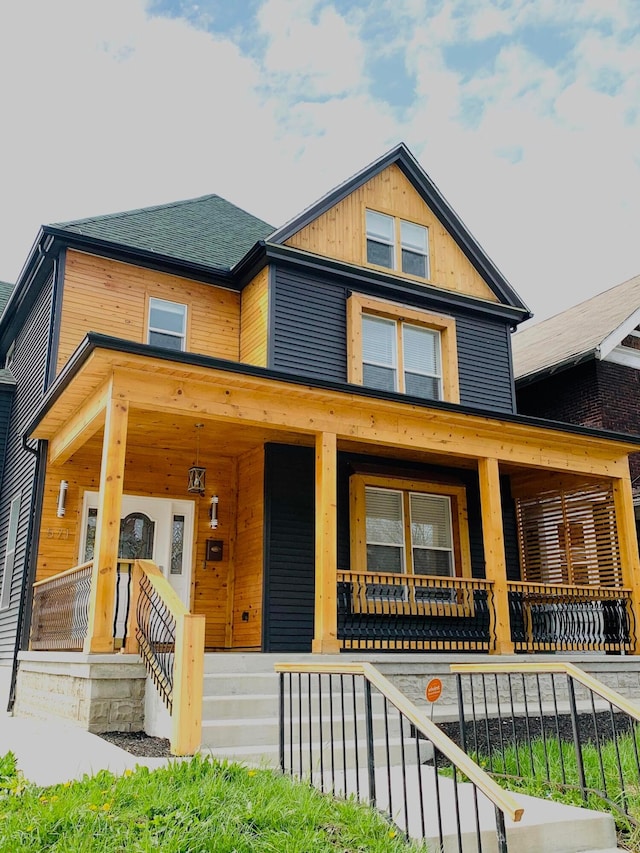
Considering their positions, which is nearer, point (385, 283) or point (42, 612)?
point (42, 612)

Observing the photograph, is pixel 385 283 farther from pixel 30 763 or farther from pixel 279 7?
pixel 30 763

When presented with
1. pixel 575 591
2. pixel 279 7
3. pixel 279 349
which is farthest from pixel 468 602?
pixel 279 7

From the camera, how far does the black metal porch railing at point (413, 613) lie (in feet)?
34.7

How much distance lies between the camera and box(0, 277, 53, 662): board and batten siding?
11.6 meters

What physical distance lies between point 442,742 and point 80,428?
251 inches

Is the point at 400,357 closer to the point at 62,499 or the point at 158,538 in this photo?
the point at 158,538

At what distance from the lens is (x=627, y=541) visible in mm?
11719

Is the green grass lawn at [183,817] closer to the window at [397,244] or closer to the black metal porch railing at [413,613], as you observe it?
the black metal porch railing at [413,613]

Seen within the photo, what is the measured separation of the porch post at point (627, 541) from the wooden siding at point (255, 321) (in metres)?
5.74

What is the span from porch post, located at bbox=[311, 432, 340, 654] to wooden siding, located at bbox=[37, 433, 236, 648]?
2.54 meters

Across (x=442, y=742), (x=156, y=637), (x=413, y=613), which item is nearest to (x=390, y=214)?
(x=413, y=613)

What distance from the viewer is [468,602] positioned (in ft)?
38.5

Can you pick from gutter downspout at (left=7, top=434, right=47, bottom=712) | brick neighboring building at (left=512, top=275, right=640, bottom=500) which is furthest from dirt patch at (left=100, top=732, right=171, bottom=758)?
brick neighboring building at (left=512, top=275, right=640, bottom=500)

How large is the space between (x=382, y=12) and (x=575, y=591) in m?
10.2
